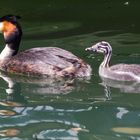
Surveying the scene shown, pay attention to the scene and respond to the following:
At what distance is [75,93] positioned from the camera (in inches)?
348

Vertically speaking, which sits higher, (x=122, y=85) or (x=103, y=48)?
(x=103, y=48)

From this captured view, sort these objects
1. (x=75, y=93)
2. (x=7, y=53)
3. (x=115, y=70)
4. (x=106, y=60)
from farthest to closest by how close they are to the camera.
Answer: (x=7, y=53), (x=106, y=60), (x=115, y=70), (x=75, y=93)

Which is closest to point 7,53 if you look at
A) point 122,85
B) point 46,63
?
point 46,63

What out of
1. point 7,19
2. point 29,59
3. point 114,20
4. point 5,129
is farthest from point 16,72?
point 114,20

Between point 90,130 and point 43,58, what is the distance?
2.68 m

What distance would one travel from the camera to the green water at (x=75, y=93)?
294 inches

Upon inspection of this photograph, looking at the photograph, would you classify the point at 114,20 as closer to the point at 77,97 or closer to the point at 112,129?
the point at 77,97

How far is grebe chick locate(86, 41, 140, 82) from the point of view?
936 cm

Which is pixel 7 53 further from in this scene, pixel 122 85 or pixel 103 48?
pixel 122 85

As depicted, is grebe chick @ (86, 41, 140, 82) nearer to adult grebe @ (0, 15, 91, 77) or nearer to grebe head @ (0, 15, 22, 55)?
adult grebe @ (0, 15, 91, 77)

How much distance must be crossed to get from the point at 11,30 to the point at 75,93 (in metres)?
2.30

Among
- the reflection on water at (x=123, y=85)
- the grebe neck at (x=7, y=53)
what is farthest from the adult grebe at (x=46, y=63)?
the reflection on water at (x=123, y=85)

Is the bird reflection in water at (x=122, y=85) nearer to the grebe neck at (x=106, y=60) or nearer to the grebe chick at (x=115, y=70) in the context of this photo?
the grebe chick at (x=115, y=70)

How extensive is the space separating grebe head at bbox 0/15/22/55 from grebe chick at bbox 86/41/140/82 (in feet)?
4.84
